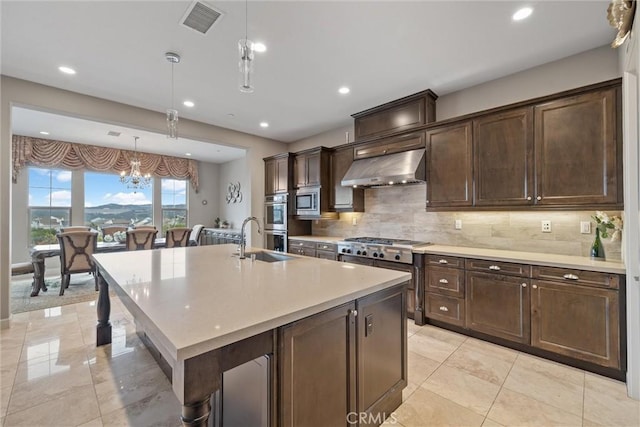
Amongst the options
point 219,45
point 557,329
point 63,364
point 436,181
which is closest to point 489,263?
point 557,329

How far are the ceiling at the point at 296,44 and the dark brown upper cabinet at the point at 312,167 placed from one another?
3.64ft

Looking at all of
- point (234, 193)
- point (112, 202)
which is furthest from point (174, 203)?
point (234, 193)

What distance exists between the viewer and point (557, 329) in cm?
232

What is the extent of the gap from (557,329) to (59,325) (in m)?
5.17

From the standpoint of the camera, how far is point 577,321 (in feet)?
7.32

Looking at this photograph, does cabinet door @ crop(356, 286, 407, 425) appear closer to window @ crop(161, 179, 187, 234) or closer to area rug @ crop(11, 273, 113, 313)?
area rug @ crop(11, 273, 113, 313)

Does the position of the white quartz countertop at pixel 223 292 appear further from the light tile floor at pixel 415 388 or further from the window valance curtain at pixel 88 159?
the window valance curtain at pixel 88 159

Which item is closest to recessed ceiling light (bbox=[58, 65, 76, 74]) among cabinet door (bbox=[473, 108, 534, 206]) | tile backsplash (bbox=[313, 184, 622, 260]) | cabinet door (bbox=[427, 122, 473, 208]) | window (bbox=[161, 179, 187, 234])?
tile backsplash (bbox=[313, 184, 622, 260])

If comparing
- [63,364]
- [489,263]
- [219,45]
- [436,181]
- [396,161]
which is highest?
[219,45]

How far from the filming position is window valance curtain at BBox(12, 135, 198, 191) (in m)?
5.36

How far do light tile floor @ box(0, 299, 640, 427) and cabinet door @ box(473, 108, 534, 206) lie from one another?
4.95ft

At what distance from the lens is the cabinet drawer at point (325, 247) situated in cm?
411

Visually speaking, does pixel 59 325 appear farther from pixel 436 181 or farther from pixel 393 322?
pixel 436 181

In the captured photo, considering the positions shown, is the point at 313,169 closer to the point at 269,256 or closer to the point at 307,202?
the point at 307,202
